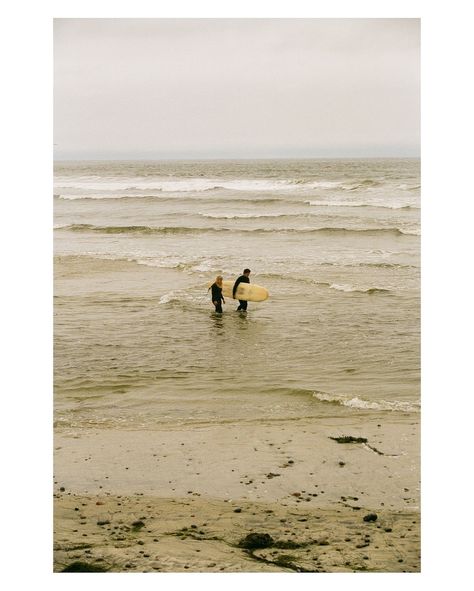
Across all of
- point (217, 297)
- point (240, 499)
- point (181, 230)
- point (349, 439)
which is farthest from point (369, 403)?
point (181, 230)

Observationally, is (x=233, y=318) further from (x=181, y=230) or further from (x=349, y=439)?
(x=181, y=230)

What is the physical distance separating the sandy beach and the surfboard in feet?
12.5

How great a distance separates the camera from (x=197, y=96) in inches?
242

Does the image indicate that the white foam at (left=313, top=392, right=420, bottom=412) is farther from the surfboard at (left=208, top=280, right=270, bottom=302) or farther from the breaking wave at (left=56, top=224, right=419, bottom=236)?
the breaking wave at (left=56, top=224, right=419, bottom=236)

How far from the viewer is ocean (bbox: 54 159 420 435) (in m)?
6.40

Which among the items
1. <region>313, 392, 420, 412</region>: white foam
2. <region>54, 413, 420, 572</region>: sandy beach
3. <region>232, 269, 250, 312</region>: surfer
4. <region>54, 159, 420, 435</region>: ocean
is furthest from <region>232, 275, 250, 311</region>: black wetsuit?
<region>54, 413, 420, 572</region>: sandy beach

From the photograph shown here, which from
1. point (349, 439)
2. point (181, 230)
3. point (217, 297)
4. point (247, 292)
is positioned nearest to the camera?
point (349, 439)

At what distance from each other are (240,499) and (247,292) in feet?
16.4

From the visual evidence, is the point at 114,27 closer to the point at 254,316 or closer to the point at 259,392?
the point at 259,392

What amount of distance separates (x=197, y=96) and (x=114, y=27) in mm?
1078

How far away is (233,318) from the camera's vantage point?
Result: 29.7ft

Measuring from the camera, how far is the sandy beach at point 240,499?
430 cm

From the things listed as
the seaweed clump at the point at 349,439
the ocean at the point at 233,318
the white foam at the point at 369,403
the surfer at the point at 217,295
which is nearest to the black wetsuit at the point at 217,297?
the surfer at the point at 217,295

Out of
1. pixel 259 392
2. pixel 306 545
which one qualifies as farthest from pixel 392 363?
pixel 306 545
